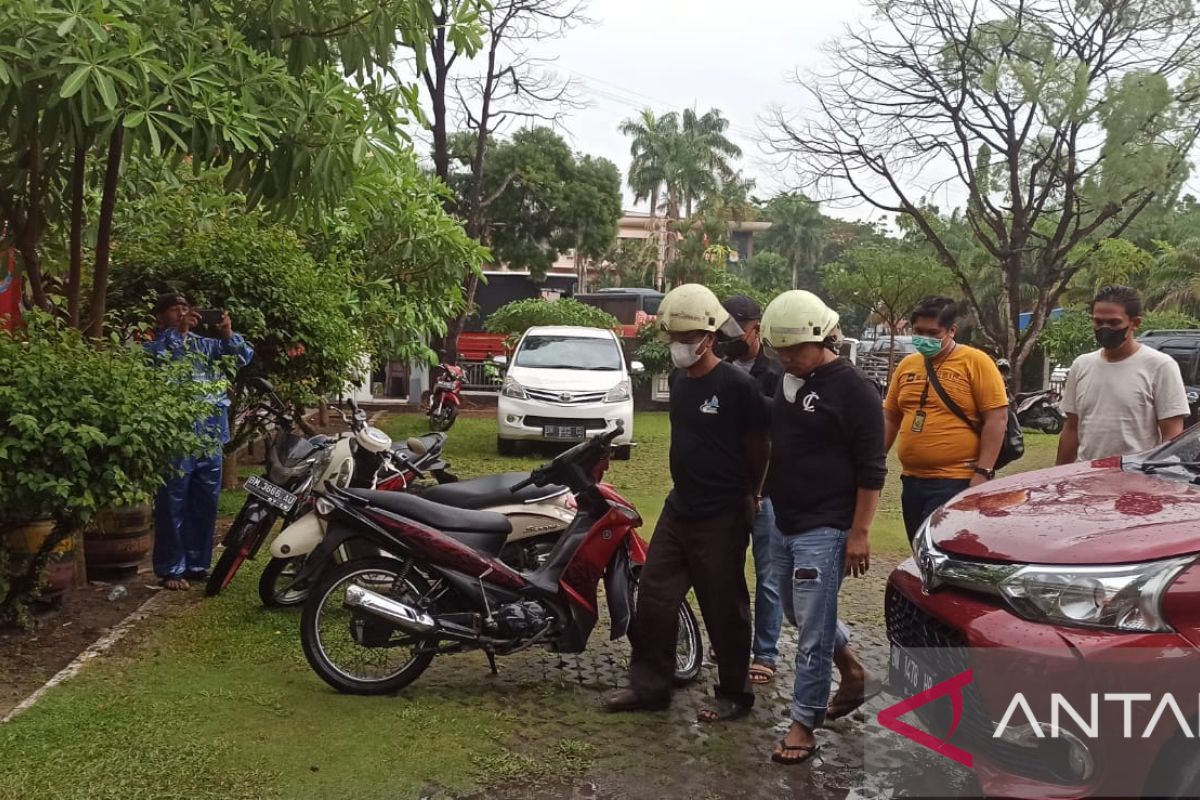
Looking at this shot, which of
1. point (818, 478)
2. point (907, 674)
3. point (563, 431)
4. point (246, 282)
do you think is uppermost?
point (246, 282)

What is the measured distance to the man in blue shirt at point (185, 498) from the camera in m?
5.99

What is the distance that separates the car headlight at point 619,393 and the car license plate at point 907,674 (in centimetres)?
896

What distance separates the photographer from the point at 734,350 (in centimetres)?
508

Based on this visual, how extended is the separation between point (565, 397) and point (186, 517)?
6.55 metres

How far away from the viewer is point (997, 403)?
15.5 feet

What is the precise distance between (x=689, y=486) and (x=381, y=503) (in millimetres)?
1431

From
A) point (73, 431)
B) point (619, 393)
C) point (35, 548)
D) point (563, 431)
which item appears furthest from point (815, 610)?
point (619, 393)

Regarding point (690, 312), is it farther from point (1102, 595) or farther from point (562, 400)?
point (562, 400)

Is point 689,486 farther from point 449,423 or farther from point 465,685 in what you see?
point 449,423

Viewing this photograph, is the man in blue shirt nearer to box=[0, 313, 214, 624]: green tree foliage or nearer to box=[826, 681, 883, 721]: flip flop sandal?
box=[0, 313, 214, 624]: green tree foliage

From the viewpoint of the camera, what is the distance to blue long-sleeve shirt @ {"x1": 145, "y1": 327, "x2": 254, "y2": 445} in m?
5.91

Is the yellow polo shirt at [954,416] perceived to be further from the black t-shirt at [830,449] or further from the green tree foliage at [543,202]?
the green tree foliage at [543,202]

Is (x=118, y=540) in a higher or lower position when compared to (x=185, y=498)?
lower

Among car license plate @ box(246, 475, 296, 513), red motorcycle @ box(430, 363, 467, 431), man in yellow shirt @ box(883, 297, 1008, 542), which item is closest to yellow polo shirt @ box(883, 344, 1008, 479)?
man in yellow shirt @ box(883, 297, 1008, 542)
